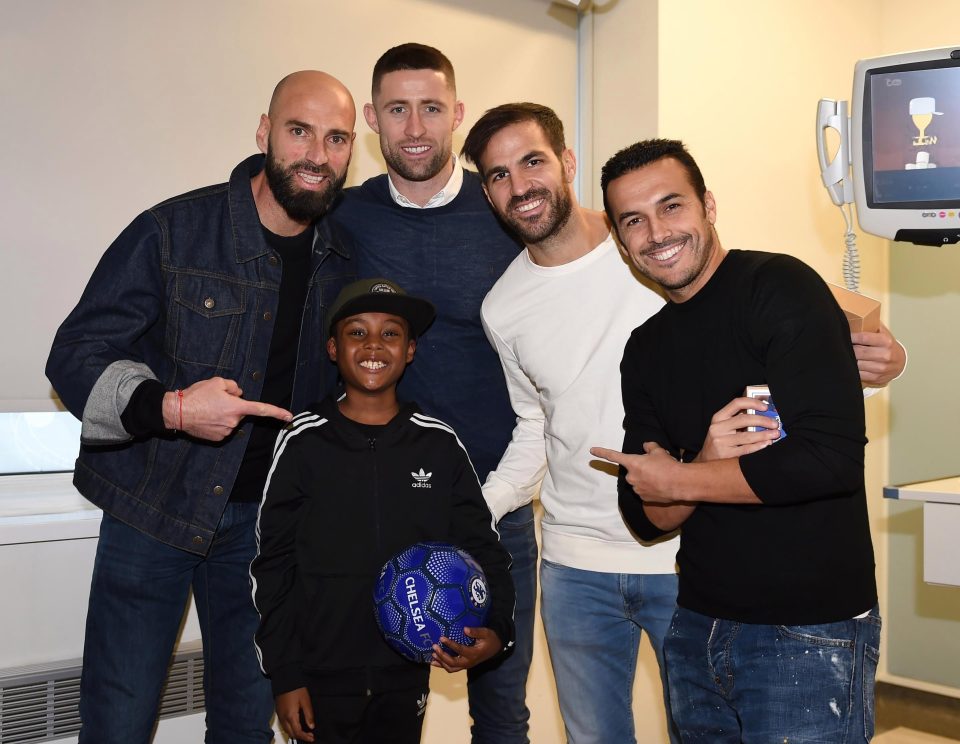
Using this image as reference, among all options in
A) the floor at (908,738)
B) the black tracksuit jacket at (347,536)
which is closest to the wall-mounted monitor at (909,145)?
the black tracksuit jacket at (347,536)

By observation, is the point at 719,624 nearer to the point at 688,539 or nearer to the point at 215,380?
the point at 688,539

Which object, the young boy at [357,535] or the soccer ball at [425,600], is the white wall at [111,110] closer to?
the young boy at [357,535]

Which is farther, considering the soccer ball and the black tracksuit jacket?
the black tracksuit jacket

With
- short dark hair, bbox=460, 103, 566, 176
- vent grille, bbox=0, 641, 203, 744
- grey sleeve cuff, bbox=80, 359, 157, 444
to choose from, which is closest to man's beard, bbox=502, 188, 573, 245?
short dark hair, bbox=460, 103, 566, 176

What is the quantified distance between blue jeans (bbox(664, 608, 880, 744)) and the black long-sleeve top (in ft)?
0.11

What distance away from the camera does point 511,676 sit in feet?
8.32

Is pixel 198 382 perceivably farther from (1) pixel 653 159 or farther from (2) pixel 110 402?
(1) pixel 653 159

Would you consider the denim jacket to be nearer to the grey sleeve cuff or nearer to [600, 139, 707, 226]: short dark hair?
the grey sleeve cuff

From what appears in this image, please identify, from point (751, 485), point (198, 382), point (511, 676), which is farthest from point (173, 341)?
point (751, 485)

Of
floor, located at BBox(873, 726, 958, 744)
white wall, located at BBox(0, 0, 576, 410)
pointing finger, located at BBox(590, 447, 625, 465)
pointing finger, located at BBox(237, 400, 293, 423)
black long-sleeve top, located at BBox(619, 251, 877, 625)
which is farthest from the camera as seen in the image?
floor, located at BBox(873, 726, 958, 744)

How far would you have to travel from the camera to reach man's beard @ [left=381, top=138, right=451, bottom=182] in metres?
2.51

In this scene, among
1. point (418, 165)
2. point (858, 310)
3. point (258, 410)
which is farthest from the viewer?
point (418, 165)

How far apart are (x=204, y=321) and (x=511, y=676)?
126cm

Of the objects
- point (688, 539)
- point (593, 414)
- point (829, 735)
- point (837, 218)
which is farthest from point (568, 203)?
point (837, 218)
